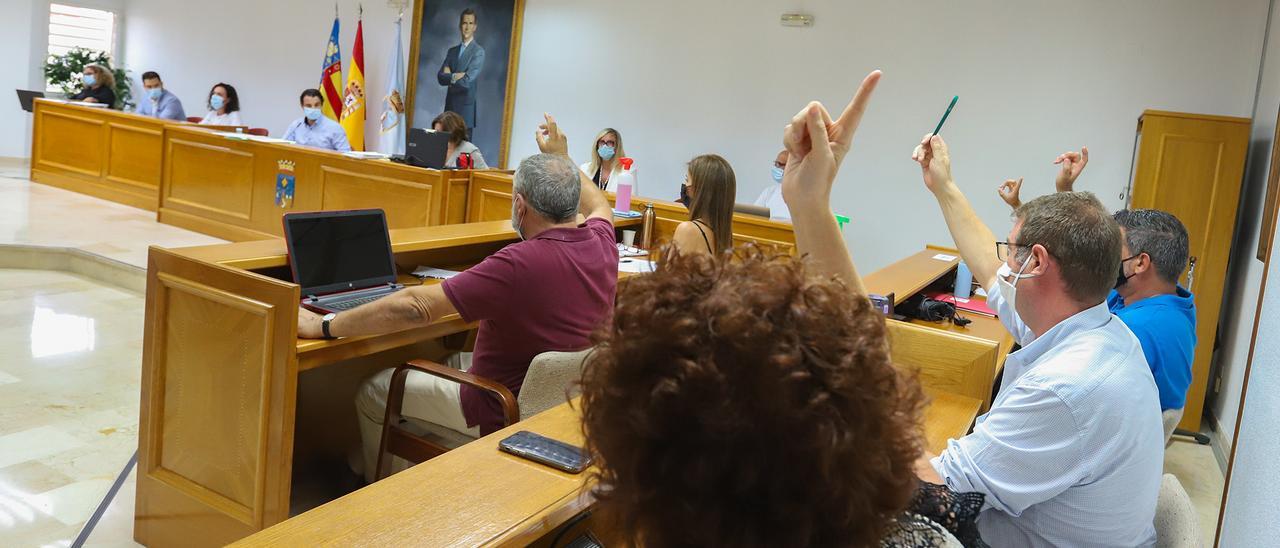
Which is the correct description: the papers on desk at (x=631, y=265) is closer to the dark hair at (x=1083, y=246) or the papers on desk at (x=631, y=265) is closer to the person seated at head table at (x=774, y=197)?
the dark hair at (x=1083, y=246)

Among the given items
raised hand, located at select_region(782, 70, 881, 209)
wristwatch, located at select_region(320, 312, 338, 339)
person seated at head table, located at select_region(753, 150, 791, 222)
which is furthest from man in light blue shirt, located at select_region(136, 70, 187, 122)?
raised hand, located at select_region(782, 70, 881, 209)

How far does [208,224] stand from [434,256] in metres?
4.55

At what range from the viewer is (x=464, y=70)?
8.79 m

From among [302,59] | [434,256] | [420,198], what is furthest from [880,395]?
[302,59]

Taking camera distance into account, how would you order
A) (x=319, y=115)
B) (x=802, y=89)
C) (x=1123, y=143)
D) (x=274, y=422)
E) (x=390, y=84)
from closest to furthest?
(x=274, y=422) < (x=1123, y=143) < (x=802, y=89) < (x=319, y=115) < (x=390, y=84)

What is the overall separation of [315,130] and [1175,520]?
804 cm

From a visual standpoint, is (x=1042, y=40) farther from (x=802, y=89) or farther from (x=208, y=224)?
(x=208, y=224)

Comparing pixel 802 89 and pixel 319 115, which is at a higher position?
pixel 802 89

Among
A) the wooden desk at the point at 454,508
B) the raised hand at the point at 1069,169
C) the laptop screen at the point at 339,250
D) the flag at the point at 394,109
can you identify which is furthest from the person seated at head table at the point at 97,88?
the wooden desk at the point at 454,508

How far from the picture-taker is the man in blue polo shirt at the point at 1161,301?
2566 millimetres

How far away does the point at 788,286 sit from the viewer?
0.75 meters

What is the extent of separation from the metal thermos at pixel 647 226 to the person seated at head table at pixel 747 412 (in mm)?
4104

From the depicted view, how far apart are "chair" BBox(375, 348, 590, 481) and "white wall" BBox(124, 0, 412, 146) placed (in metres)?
7.03

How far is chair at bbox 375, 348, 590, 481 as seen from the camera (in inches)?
99.5
